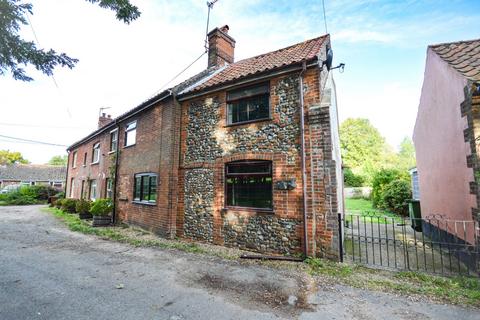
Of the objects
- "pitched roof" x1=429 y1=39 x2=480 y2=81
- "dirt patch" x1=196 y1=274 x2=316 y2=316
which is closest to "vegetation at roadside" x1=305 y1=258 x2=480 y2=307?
"dirt patch" x1=196 y1=274 x2=316 y2=316

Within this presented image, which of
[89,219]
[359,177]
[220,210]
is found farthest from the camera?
[359,177]

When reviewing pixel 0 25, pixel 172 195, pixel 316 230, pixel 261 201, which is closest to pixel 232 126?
pixel 261 201

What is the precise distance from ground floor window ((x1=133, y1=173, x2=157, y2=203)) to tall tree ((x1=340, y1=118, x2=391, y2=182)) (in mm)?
37469

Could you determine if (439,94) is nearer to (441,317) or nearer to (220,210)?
(441,317)

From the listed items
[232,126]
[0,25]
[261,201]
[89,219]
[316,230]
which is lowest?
[89,219]

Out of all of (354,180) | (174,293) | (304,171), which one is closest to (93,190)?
(174,293)

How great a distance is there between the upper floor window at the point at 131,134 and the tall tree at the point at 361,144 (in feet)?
122

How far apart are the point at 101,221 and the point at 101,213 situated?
44cm

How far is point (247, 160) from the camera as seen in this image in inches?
303

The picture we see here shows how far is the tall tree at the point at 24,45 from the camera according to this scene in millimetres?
3947

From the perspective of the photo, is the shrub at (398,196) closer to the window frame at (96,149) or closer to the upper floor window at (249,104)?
the upper floor window at (249,104)

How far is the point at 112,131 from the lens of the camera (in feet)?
48.1

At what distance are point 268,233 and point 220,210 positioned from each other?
191 cm

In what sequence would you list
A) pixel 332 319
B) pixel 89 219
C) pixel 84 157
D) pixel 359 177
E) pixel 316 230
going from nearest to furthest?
pixel 332 319 < pixel 316 230 < pixel 89 219 < pixel 84 157 < pixel 359 177
